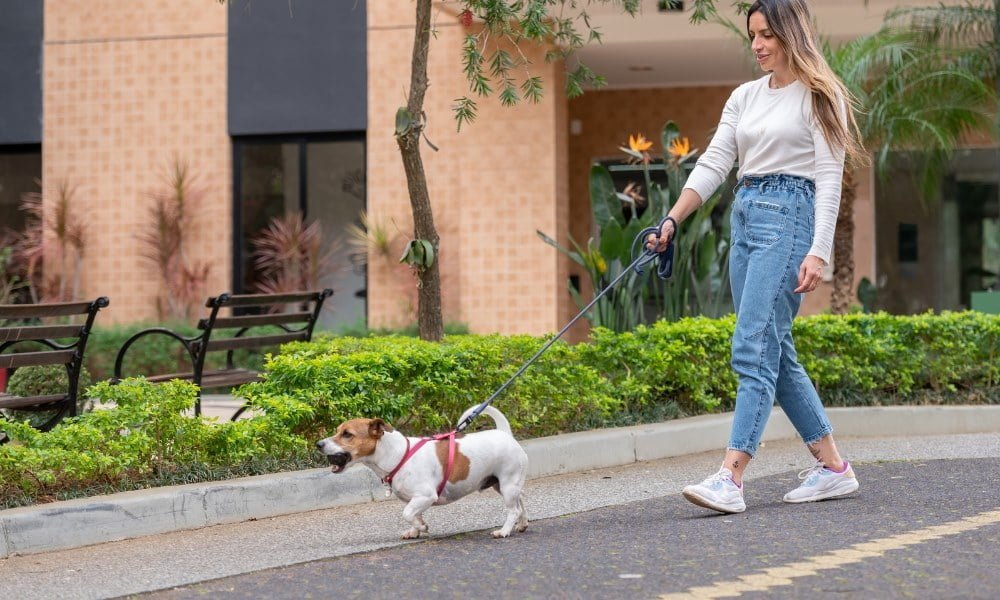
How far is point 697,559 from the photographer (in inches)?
184

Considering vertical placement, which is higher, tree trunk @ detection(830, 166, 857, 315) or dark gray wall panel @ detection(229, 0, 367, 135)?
dark gray wall panel @ detection(229, 0, 367, 135)

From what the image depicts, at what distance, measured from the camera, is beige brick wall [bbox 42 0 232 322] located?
16.5 m

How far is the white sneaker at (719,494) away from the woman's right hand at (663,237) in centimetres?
91

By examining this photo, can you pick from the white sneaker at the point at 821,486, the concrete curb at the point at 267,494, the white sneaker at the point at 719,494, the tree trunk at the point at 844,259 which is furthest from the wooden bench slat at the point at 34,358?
the tree trunk at the point at 844,259

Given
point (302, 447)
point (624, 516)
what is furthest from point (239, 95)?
point (624, 516)

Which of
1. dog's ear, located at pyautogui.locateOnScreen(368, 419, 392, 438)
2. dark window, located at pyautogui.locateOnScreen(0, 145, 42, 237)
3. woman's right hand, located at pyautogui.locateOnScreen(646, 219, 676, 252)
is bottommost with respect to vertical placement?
dog's ear, located at pyautogui.locateOnScreen(368, 419, 392, 438)

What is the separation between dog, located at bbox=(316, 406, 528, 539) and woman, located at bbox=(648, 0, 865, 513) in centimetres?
73

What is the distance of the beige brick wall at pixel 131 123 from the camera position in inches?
650

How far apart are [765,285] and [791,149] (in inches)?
21.8

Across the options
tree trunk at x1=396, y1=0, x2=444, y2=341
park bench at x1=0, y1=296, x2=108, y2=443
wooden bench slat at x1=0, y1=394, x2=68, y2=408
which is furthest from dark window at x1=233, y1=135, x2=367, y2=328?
wooden bench slat at x1=0, y1=394, x2=68, y2=408

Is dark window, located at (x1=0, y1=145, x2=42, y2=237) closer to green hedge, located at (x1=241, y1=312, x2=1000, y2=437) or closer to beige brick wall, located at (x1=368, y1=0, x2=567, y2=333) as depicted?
beige brick wall, located at (x1=368, y1=0, x2=567, y2=333)

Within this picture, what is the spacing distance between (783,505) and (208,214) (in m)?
11.7

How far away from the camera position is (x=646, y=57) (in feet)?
52.9

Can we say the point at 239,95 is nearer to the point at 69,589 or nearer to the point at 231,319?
the point at 231,319
